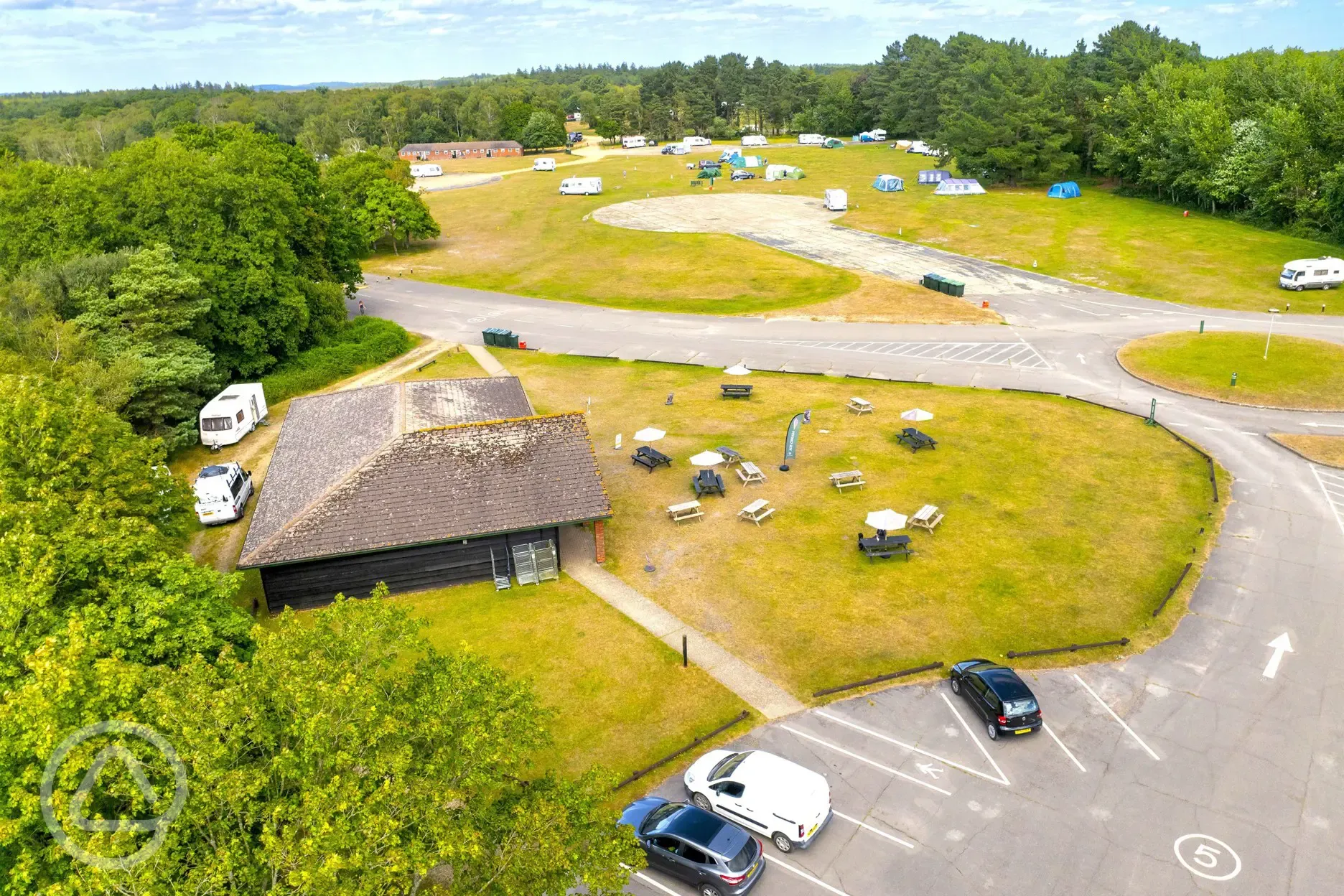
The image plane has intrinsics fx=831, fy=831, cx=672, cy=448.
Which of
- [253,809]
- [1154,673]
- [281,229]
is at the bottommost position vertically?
[1154,673]

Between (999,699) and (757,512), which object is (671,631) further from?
(999,699)

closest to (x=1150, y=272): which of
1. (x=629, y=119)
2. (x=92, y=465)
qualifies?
(x=92, y=465)

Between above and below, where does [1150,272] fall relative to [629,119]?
below

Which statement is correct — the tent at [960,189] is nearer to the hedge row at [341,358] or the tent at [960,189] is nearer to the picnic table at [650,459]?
the hedge row at [341,358]

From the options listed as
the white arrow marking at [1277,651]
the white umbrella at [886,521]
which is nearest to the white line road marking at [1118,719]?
the white arrow marking at [1277,651]

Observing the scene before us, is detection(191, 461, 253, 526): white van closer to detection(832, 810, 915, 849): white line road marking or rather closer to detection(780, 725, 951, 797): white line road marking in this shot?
detection(780, 725, 951, 797): white line road marking

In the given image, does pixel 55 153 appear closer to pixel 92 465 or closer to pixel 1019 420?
pixel 92 465
